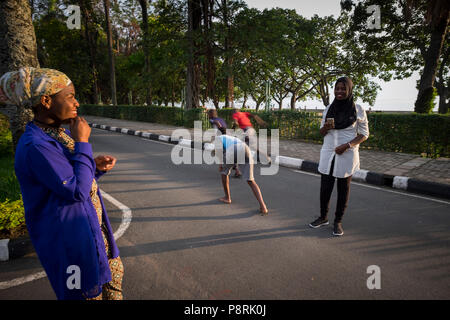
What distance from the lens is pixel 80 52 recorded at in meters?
32.9

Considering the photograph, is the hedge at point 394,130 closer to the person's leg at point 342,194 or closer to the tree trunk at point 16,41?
the person's leg at point 342,194

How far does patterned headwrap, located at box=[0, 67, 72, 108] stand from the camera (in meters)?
1.30

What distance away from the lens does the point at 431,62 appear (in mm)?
13781

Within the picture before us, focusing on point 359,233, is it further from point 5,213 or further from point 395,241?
point 5,213

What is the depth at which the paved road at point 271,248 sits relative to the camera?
8.34ft

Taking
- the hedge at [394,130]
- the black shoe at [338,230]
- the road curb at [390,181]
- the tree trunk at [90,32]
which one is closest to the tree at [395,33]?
the hedge at [394,130]

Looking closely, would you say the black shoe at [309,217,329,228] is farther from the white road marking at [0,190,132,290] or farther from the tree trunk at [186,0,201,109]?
the tree trunk at [186,0,201,109]

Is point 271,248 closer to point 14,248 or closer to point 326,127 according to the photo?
point 326,127

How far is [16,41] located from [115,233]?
3364 mm

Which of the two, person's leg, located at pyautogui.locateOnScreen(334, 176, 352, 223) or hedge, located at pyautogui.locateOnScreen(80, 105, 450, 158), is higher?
hedge, located at pyautogui.locateOnScreen(80, 105, 450, 158)

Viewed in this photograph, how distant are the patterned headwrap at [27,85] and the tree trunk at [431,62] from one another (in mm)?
15036

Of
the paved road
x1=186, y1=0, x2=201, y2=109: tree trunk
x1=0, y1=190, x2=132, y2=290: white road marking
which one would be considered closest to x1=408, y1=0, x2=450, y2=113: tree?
the paved road

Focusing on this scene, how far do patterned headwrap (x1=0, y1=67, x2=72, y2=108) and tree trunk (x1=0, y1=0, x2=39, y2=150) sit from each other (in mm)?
3739
